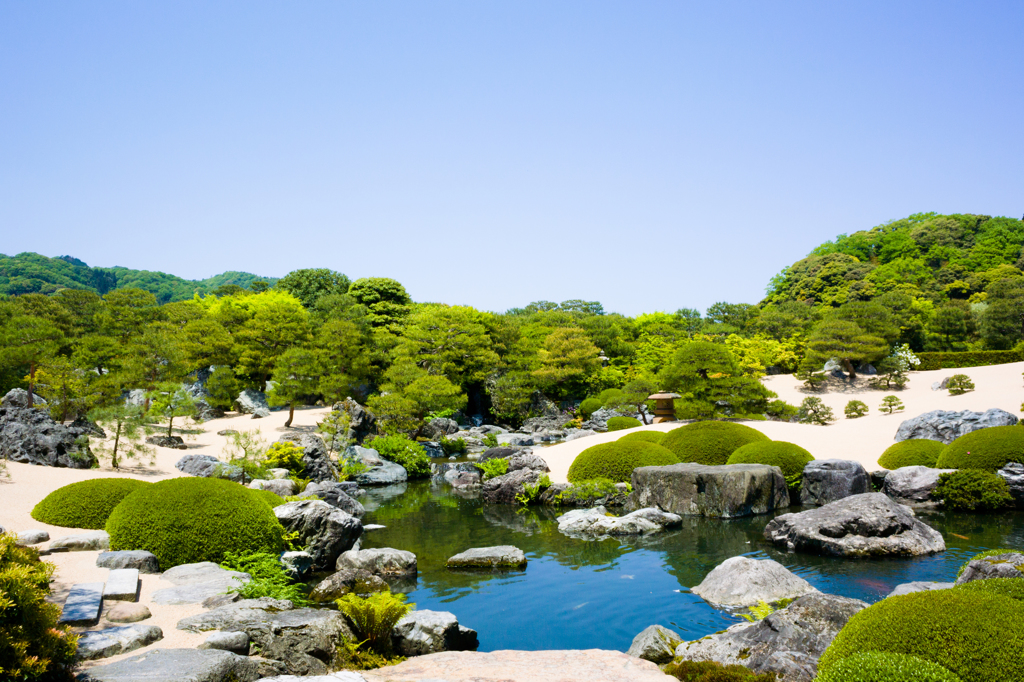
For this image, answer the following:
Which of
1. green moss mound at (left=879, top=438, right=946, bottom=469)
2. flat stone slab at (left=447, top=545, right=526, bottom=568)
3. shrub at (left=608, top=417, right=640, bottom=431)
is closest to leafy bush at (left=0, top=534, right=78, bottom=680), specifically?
flat stone slab at (left=447, top=545, right=526, bottom=568)

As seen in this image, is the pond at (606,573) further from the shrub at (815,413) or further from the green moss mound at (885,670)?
the shrub at (815,413)

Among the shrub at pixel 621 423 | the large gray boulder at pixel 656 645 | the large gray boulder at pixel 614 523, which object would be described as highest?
the shrub at pixel 621 423

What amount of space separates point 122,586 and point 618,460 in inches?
A: 446

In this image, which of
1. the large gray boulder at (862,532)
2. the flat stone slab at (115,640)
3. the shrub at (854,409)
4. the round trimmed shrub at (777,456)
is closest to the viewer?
the flat stone slab at (115,640)

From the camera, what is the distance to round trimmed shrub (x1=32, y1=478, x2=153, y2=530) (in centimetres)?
930

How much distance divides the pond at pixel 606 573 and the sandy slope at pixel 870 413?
176 inches

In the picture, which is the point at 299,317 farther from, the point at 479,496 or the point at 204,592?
the point at 204,592

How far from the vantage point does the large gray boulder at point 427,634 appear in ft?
20.7

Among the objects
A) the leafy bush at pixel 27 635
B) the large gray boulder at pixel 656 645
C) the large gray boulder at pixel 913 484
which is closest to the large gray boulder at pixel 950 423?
the large gray boulder at pixel 913 484

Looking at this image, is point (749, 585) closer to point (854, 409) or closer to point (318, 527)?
point (318, 527)

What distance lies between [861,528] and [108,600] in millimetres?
10801

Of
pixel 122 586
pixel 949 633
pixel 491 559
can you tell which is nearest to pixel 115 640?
pixel 122 586

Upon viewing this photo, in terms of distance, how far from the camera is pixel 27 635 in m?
3.86

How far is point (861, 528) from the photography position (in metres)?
9.88
